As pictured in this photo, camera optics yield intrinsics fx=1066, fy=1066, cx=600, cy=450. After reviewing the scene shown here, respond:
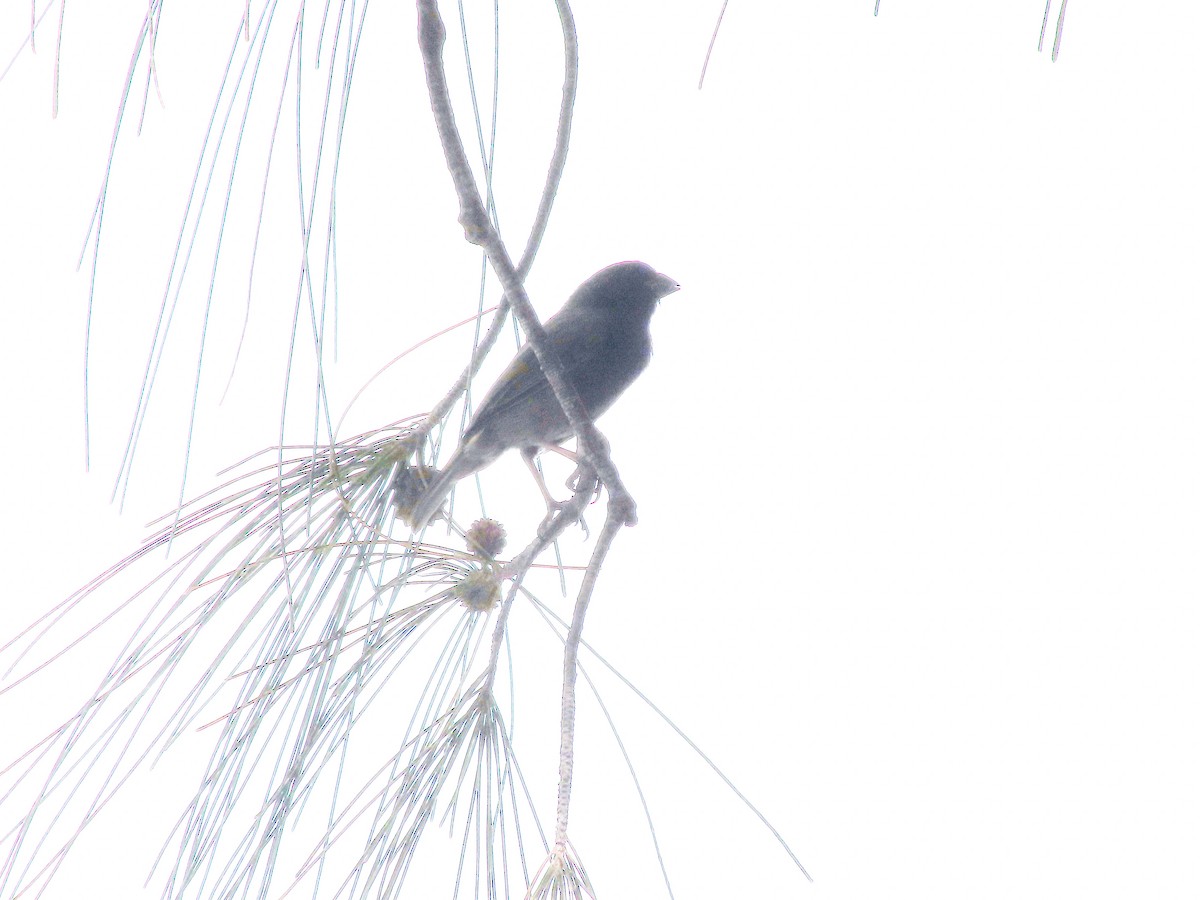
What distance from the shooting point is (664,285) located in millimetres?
1930

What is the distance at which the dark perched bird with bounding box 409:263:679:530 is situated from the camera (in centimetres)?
157

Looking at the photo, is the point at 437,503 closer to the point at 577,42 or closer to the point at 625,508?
the point at 625,508

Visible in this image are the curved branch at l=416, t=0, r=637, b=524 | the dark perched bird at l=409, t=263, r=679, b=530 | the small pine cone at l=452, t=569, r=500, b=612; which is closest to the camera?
the curved branch at l=416, t=0, r=637, b=524

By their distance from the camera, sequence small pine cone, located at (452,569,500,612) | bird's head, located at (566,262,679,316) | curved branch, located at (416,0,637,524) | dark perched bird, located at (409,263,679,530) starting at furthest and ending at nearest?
bird's head, located at (566,262,679,316)
dark perched bird, located at (409,263,679,530)
small pine cone, located at (452,569,500,612)
curved branch, located at (416,0,637,524)

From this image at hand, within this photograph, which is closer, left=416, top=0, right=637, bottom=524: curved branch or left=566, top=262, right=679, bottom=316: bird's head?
left=416, top=0, right=637, bottom=524: curved branch

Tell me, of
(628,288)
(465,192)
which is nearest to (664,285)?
(628,288)

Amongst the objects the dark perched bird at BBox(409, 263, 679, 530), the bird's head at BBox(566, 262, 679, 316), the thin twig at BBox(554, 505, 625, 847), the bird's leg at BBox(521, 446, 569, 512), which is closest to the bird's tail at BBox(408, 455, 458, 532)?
the thin twig at BBox(554, 505, 625, 847)

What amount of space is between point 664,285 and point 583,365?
34 centimetres

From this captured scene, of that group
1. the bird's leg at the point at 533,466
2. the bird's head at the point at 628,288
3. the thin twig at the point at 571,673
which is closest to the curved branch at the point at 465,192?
the thin twig at the point at 571,673

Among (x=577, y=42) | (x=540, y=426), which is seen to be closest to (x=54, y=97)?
(x=577, y=42)

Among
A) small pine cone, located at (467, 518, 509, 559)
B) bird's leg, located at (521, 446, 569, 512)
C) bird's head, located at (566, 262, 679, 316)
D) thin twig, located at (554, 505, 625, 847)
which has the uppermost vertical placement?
bird's head, located at (566, 262, 679, 316)

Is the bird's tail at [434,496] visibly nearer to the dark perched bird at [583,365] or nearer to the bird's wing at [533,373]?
the dark perched bird at [583,365]

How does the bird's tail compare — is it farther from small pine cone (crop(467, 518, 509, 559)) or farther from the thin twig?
the thin twig

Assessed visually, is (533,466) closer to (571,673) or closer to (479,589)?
(479,589)
